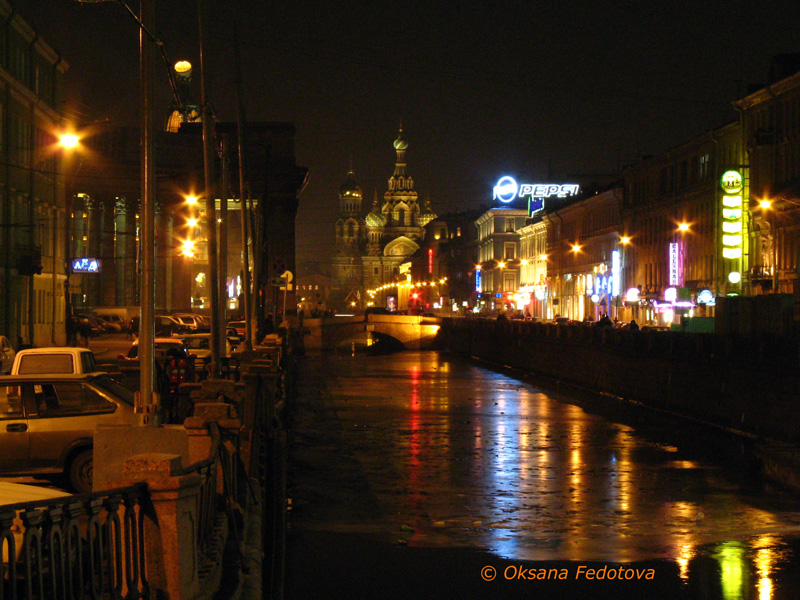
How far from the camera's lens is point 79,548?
5691mm

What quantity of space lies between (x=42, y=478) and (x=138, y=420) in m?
2.98

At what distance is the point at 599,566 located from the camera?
15062 mm

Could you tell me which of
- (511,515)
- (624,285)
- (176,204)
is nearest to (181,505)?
(511,515)

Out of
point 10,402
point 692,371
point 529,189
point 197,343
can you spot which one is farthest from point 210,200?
point 529,189

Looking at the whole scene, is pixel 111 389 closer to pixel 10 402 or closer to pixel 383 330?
pixel 10 402

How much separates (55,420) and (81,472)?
0.79 meters

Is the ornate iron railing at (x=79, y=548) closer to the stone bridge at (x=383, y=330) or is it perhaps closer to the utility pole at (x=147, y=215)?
the utility pole at (x=147, y=215)

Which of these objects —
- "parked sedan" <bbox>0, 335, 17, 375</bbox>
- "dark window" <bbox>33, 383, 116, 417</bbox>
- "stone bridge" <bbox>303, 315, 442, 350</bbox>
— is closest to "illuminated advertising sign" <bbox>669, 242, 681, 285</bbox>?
"stone bridge" <bbox>303, 315, 442, 350</bbox>

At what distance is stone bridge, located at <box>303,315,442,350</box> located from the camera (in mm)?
94812

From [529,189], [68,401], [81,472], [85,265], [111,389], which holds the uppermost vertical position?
[529,189]

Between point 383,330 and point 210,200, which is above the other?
point 210,200

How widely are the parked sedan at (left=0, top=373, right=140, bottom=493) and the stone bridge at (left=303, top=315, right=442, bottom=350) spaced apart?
3062 inches

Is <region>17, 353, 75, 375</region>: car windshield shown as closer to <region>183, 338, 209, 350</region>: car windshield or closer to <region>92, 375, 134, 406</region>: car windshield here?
<region>92, 375, 134, 406</region>: car windshield

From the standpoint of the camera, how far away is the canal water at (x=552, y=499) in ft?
48.4
